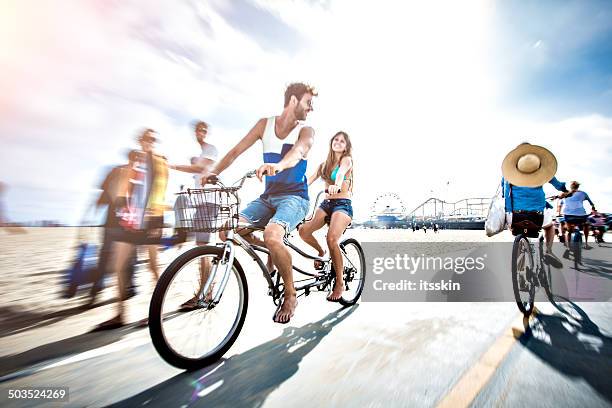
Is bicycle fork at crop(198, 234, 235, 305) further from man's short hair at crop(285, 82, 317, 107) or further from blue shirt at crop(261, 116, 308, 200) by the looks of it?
man's short hair at crop(285, 82, 317, 107)

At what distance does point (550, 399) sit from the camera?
1994mm

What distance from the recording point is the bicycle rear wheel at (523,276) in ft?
12.5

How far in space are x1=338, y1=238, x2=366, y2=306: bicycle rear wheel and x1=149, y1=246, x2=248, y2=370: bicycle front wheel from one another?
177 centimetres

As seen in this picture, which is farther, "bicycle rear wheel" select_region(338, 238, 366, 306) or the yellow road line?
"bicycle rear wheel" select_region(338, 238, 366, 306)

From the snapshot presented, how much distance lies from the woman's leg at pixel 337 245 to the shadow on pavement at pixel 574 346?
6.46ft

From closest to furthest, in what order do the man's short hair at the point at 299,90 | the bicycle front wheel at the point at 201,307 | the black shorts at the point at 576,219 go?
1. the bicycle front wheel at the point at 201,307
2. the man's short hair at the point at 299,90
3. the black shorts at the point at 576,219

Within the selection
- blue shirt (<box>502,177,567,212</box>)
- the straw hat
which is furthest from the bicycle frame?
the straw hat

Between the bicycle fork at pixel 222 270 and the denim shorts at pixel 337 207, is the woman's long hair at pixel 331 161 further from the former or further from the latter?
the bicycle fork at pixel 222 270

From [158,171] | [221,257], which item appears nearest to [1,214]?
[158,171]

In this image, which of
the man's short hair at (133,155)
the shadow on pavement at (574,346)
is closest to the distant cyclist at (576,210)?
the shadow on pavement at (574,346)

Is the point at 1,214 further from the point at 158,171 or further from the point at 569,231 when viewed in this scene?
the point at 569,231

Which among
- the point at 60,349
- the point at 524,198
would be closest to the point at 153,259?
the point at 60,349

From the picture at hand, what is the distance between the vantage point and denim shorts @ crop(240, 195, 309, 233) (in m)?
3.25

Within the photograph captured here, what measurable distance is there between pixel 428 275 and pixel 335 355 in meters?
4.59
